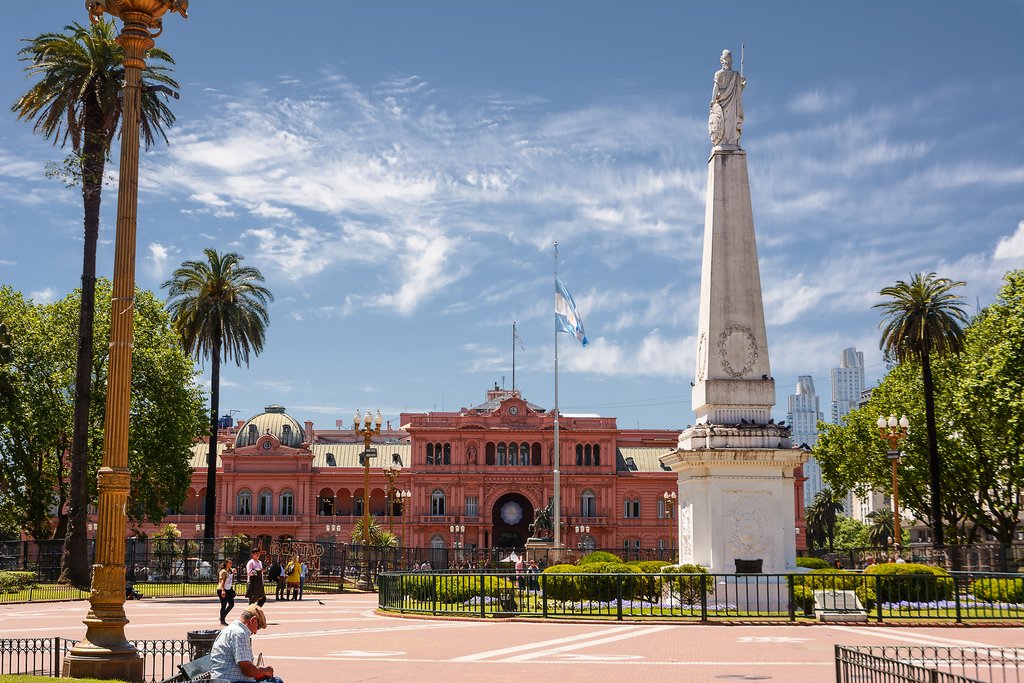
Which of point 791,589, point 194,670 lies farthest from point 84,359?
point 194,670

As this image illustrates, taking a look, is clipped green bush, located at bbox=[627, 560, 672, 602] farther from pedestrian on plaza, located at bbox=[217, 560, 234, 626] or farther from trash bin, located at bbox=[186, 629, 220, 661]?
trash bin, located at bbox=[186, 629, 220, 661]

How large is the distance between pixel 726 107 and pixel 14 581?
25248 millimetres

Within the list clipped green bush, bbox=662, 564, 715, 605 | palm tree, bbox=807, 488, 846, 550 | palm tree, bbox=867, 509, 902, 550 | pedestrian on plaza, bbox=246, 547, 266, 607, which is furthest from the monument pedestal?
palm tree, bbox=807, 488, 846, 550

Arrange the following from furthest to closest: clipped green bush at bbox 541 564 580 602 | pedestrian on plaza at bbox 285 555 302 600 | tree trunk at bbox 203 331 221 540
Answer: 1. tree trunk at bbox 203 331 221 540
2. pedestrian on plaza at bbox 285 555 302 600
3. clipped green bush at bbox 541 564 580 602

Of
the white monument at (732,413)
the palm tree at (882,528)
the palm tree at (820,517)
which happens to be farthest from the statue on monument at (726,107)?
the palm tree at (820,517)

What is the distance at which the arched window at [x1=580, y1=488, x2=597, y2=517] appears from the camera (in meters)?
83.4

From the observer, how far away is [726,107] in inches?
1008

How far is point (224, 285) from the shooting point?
2101 inches

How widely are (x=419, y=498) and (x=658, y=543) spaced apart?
18.5 meters

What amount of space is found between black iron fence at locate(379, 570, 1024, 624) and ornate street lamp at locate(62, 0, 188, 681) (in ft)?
37.5

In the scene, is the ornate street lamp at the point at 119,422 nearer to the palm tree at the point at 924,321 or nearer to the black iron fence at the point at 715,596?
the black iron fence at the point at 715,596

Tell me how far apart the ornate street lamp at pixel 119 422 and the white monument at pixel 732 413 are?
13.7m

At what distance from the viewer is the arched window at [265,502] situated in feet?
274

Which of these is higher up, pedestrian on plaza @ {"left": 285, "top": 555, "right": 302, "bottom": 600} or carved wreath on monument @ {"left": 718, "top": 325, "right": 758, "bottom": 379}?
carved wreath on monument @ {"left": 718, "top": 325, "right": 758, "bottom": 379}
